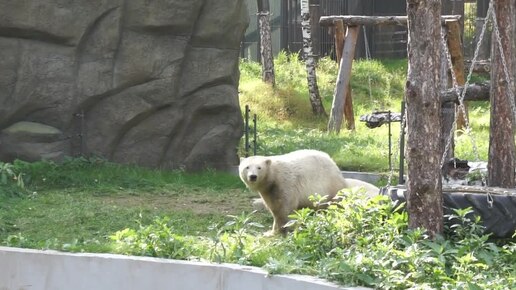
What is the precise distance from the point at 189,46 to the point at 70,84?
163 cm

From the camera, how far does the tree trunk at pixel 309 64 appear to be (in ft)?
60.1

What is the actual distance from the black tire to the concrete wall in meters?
1.46

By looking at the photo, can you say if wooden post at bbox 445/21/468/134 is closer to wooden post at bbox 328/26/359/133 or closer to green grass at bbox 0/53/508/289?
green grass at bbox 0/53/508/289

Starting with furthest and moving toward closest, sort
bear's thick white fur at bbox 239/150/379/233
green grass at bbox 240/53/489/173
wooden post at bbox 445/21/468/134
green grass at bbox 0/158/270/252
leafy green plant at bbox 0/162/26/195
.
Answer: wooden post at bbox 445/21/468/134, green grass at bbox 240/53/489/173, leafy green plant at bbox 0/162/26/195, bear's thick white fur at bbox 239/150/379/233, green grass at bbox 0/158/270/252

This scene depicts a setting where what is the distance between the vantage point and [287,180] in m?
9.57

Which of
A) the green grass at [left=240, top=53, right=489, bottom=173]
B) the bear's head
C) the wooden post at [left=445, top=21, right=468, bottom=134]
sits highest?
the wooden post at [left=445, top=21, right=468, bottom=134]

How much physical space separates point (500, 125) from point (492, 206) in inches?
45.6

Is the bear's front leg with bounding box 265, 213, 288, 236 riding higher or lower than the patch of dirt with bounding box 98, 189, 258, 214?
higher

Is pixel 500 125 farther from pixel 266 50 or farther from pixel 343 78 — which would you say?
pixel 266 50

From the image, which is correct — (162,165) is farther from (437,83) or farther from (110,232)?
(437,83)

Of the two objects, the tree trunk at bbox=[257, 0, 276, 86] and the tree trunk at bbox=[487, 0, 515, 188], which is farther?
the tree trunk at bbox=[257, 0, 276, 86]

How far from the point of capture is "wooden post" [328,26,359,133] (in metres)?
16.3

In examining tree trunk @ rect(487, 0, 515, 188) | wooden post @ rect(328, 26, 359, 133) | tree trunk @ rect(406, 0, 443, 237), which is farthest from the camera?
wooden post @ rect(328, 26, 359, 133)

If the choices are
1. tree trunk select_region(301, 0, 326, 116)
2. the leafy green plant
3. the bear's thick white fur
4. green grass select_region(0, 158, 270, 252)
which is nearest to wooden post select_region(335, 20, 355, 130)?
tree trunk select_region(301, 0, 326, 116)
